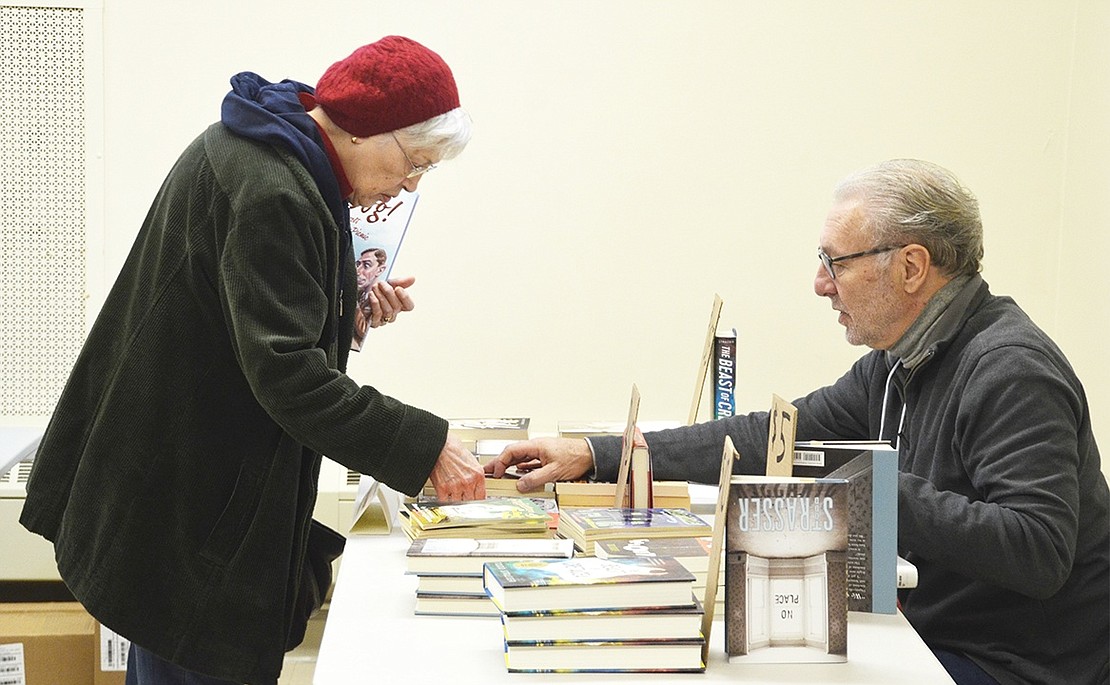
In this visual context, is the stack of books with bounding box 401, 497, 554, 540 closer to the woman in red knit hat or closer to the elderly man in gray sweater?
the woman in red knit hat

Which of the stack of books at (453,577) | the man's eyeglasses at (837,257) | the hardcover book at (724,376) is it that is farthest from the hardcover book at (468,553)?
the hardcover book at (724,376)

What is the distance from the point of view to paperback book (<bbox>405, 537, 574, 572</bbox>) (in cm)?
166

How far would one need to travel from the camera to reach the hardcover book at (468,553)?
1.66 metres

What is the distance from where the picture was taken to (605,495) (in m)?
2.13

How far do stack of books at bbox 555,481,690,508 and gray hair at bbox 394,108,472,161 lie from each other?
65 centimetres

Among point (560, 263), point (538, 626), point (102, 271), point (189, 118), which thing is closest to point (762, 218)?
point (560, 263)

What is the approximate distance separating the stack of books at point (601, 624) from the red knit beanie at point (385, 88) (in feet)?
2.43

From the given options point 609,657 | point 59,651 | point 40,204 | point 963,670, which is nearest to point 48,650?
point 59,651

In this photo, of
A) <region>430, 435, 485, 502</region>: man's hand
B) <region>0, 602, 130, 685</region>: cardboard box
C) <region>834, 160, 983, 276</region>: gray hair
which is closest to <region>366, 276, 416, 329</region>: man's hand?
<region>430, 435, 485, 502</region>: man's hand

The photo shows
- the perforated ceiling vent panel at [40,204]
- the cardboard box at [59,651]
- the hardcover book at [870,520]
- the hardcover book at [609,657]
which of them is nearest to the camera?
the hardcover book at [609,657]

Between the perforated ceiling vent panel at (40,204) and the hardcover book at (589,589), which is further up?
the perforated ceiling vent panel at (40,204)

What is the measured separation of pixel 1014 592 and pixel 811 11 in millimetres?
2504

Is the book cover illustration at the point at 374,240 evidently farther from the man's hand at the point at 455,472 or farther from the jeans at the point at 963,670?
the jeans at the point at 963,670

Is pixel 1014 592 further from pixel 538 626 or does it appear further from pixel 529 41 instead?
pixel 529 41
